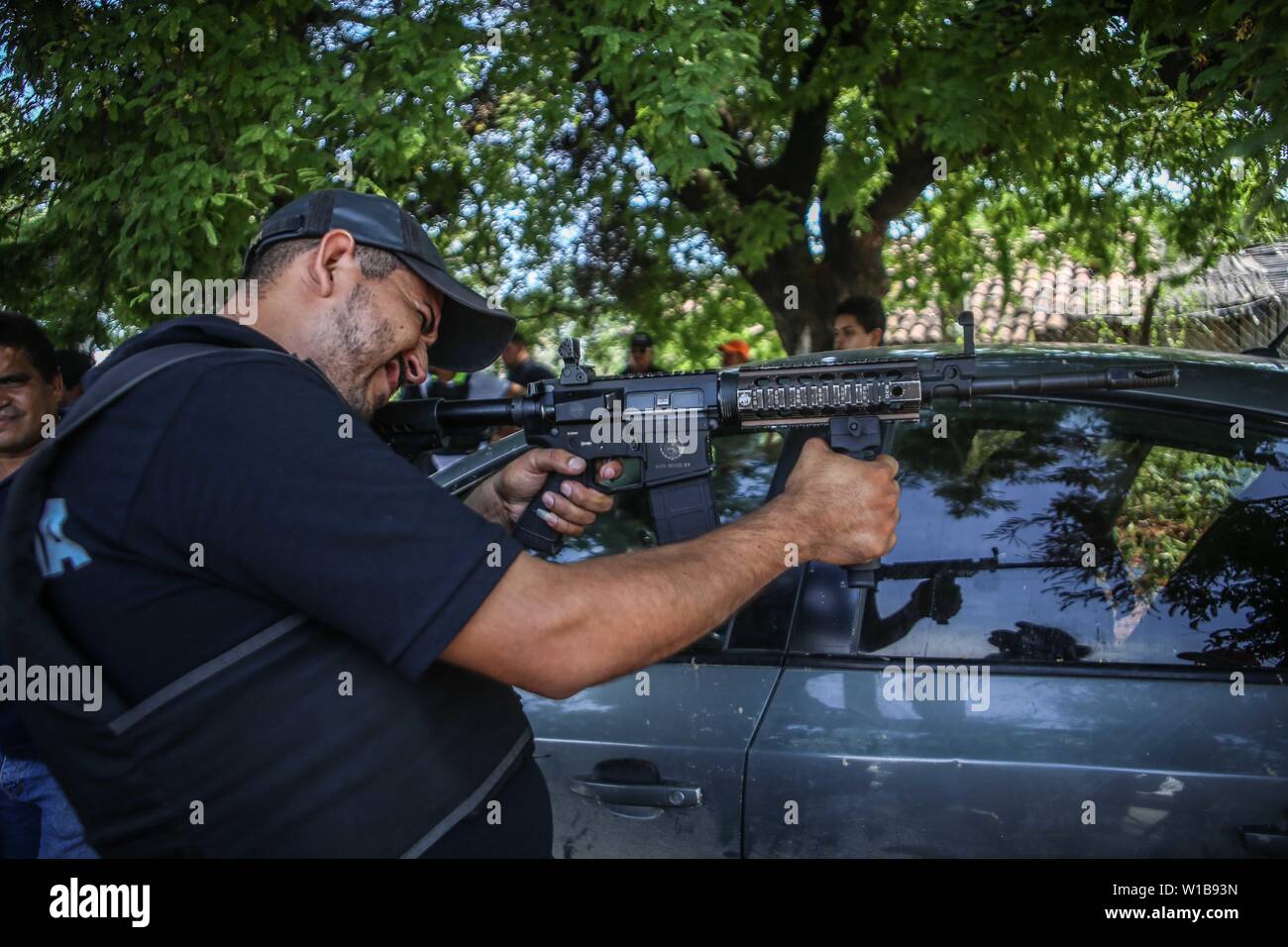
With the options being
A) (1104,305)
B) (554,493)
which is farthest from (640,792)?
(1104,305)

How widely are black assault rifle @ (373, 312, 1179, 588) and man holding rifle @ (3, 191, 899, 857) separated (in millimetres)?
660

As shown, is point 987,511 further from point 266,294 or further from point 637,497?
point 266,294

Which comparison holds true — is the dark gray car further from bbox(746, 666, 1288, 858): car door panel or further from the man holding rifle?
the man holding rifle

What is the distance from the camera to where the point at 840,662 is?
2.48 metres

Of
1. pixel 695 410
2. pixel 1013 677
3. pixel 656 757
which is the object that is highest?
pixel 695 410

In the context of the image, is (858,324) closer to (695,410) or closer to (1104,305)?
(695,410)

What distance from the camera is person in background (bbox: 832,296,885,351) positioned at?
17.5 ft

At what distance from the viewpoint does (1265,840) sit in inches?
79.4

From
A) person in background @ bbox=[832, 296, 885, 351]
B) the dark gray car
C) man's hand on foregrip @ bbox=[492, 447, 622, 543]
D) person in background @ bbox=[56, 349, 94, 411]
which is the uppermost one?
person in background @ bbox=[832, 296, 885, 351]

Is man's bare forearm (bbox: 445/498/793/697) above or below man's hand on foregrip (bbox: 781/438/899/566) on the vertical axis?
below

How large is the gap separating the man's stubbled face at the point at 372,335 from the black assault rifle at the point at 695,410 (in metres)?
0.55

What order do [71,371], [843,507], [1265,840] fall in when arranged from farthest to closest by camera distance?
[71,371] < [1265,840] < [843,507]

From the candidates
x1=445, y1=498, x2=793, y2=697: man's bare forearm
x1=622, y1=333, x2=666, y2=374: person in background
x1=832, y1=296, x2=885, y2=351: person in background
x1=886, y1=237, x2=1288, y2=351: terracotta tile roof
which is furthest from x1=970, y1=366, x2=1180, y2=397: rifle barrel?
x1=886, y1=237, x2=1288, y2=351: terracotta tile roof

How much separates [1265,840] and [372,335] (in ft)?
5.66
